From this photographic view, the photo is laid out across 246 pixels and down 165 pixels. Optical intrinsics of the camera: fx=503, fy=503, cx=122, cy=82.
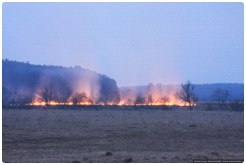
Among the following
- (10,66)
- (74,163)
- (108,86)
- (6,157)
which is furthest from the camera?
(108,86)

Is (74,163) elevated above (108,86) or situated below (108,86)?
below

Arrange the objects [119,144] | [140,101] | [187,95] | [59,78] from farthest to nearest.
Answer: [59,78]
[140,101]
[187,95]
[119,144]

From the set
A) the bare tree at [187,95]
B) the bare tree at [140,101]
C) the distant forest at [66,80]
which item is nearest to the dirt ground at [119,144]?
the bare tree at [187,95]

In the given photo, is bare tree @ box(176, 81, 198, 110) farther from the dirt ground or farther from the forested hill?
the dirt ground

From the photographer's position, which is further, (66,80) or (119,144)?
(66,80)

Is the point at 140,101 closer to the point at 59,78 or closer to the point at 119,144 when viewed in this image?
the point at 59,78

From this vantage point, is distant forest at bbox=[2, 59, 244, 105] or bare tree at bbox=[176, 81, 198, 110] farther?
distant forest at bbox=[2, 59, 244, 105]

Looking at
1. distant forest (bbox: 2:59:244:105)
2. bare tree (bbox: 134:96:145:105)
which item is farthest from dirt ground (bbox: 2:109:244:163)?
distant forest (bbox: 2:59:244:105)

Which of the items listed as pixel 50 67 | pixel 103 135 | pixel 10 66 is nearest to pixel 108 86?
pixel 50 67

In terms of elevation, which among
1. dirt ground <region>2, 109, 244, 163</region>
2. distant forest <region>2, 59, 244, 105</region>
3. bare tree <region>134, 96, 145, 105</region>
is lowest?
dirt ground <region>2, 109, 244, 163</region>

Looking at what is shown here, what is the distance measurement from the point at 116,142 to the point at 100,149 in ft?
5.83

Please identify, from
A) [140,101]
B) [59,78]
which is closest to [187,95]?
[140,101]

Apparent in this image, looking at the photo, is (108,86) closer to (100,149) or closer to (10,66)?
(10,66)

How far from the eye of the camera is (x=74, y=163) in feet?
38.0
